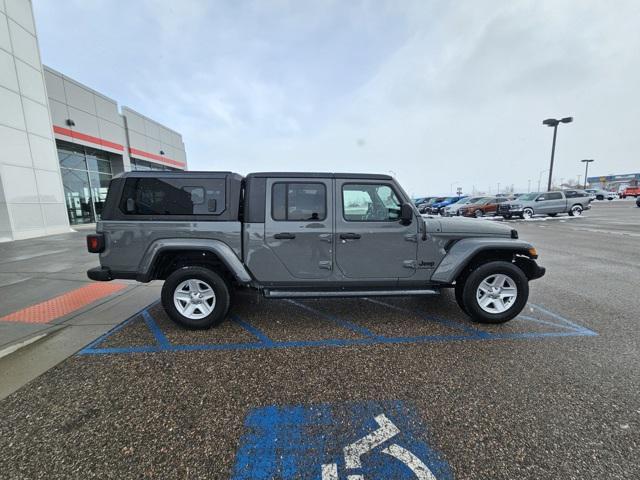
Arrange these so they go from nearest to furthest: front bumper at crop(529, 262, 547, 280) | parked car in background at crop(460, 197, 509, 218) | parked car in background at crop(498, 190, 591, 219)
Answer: front bumper at crop(529, 262, 547, 280), parked car in background at crop(498, 190, 591, 219), parked car in background at crop(460, 197, 509, 218)

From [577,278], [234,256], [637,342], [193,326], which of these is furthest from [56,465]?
[577,278]

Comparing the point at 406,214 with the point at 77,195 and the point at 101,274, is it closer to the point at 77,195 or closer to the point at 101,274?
the point at 101,274

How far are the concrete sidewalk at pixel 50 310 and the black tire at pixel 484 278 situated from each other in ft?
15.7

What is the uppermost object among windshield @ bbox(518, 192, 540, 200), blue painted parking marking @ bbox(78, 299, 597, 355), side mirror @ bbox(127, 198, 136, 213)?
side mirror @ bbox(127, 198, 136, 213)

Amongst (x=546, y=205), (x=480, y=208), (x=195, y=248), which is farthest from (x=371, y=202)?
(x=546, y=205)

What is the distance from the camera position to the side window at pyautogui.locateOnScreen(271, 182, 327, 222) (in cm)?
358

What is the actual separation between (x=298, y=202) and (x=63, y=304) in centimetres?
430

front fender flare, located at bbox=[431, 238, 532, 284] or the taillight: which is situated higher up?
the taillight

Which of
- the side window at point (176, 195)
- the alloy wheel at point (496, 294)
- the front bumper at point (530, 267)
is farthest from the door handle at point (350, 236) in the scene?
the front bumper at point (530, 267)

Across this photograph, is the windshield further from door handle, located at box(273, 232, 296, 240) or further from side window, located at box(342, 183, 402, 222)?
door handle, located at box(273, 232, 296, 240)

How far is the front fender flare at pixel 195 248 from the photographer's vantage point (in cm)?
343

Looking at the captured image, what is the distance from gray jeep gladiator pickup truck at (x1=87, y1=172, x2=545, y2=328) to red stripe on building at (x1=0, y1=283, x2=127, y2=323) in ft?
4.79

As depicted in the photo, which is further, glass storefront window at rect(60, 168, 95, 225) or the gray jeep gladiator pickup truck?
glass storefront window at rect(60, 168, 95, 225)

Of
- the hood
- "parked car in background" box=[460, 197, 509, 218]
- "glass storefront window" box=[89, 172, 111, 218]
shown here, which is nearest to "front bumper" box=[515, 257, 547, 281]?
the hood
